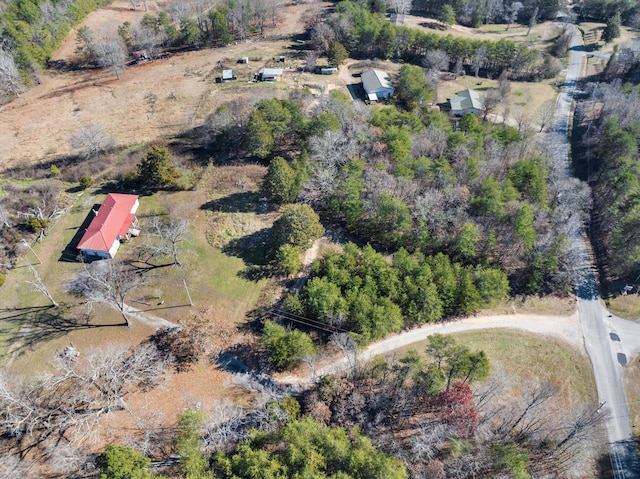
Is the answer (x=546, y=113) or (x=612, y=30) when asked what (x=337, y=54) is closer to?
(x=546, y=113)

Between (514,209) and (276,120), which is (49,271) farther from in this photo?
(514,209)

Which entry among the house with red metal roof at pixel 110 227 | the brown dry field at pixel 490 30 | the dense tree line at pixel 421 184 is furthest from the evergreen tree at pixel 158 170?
the brown dry field at pixel 490 30

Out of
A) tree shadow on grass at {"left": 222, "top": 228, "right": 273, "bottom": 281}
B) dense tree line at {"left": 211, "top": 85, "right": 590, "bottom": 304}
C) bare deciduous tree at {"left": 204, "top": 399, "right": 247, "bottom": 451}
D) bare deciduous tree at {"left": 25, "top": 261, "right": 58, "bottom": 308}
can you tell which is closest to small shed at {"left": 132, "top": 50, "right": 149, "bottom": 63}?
dense tree line at {"left": 211, "top": 85, "right": 590, "bottom": 304}

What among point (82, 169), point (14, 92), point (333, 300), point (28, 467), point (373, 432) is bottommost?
point (373, 432)

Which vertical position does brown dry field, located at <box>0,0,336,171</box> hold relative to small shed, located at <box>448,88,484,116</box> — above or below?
above

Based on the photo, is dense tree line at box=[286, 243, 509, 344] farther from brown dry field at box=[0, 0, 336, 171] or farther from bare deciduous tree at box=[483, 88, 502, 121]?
bare deciduous tree at box=[483, 88, 502, 121]

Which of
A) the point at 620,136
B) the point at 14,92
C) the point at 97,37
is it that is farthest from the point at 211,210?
the point at 97,37
